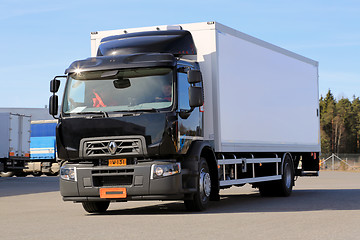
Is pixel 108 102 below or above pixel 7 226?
above

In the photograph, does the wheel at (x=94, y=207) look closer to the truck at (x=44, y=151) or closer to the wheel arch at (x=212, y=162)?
the wheel arch at (x=212, y=162)

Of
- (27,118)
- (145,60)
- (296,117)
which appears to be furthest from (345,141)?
(145,60)

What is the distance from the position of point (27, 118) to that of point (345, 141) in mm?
85638

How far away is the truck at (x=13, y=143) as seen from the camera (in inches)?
1380

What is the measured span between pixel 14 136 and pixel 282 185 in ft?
67.2

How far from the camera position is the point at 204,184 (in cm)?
1349

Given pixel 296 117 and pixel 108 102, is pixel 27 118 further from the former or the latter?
pixel 108 102

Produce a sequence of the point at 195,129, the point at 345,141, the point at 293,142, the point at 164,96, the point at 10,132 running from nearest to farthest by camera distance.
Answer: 1. the point at 164,96
2. the point at 195,129
3. the point at 293,142
4. the point at 10,132
5. the point at 345,141

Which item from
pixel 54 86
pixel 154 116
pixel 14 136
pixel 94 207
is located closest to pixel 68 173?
pixel 94 207

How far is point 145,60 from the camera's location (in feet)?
42.0

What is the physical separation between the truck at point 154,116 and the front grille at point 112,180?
19 mm

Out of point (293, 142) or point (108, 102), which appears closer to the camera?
point (108, 102)

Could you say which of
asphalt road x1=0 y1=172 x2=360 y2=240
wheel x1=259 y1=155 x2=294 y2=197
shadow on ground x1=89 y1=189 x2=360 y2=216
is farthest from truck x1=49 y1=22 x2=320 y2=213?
wheel x1=259 y1=155 x2=294 y2=197

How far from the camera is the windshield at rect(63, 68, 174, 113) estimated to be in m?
12.6
